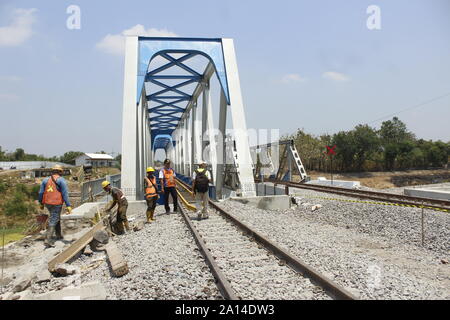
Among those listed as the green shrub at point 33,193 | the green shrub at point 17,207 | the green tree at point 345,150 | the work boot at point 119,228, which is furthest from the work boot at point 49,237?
the green tree at point 345,150

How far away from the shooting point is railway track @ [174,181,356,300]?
12.5 feet

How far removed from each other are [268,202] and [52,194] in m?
6.71

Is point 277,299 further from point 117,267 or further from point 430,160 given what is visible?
point 430,160

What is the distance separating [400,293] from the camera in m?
3.85

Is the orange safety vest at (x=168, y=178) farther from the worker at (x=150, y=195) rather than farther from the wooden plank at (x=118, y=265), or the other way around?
the wooden plank at (x=118, y=265)

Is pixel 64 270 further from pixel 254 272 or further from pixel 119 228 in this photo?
pixel 119 228

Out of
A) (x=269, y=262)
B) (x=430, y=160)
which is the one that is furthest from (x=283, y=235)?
(x=430, y=160)

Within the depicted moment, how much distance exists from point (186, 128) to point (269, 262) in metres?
27.6

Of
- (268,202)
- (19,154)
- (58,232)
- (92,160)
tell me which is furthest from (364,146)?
(19,154)

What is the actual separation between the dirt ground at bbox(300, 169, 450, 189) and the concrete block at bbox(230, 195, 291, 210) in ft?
91.0

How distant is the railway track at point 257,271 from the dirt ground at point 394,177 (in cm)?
3351

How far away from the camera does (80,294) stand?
3.99m

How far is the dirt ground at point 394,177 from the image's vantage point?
3712cm

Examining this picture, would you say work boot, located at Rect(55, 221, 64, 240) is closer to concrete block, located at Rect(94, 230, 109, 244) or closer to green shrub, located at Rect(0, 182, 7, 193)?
concrete block, located at Rect(94, 230, 109, 244)
